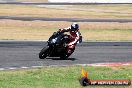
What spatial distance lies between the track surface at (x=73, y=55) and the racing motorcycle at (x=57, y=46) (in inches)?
11.8

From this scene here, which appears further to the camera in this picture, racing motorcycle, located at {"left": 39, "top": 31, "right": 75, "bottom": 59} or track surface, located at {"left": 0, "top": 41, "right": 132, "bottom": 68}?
racing motorcycle, located at {"left": 39, "top": 31, "right": 75, "bottom": 59}

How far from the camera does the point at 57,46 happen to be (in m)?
22.2

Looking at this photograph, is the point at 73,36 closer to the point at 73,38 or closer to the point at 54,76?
the point at 73,38

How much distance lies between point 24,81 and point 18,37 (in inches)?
799

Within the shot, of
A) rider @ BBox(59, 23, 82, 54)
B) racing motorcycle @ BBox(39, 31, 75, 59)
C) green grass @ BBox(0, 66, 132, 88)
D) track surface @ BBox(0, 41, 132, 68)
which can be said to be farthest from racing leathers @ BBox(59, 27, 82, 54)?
green grass @ BBox(0, 66, 132, 88)

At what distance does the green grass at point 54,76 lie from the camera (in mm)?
14703

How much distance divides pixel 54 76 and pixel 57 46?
5795 mm

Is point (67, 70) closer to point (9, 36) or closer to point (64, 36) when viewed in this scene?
point (64, 36)

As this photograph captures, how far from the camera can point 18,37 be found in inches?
1391

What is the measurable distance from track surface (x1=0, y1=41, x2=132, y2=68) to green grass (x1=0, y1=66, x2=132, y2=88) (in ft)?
7.61

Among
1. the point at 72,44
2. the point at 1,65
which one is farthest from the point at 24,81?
the point at 72,44

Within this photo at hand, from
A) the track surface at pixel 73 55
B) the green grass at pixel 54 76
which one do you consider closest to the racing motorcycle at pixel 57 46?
the track surface at pixel 73 55

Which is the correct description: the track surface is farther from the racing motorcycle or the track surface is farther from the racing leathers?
the racing leathers

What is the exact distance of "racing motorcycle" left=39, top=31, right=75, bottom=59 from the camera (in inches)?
870
